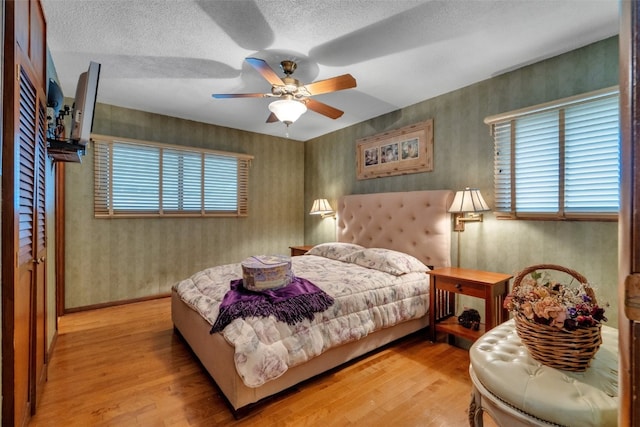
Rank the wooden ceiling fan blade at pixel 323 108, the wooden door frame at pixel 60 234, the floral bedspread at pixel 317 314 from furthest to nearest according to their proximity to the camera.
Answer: the wooden door frame at pixel 60 234 → the wooden ceiling fan blade at pixel 323 108 → the floral bedspread at pixel 317 314

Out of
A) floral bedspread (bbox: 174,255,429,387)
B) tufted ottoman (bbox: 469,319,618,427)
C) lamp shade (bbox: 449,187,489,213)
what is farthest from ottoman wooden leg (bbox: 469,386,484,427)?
lamp shade (bbox: 449,187,489,213)

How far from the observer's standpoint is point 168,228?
395 cm

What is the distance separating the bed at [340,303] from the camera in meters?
1.71

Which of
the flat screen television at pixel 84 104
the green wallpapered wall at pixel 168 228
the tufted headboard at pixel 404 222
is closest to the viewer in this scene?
the flat screen television at pixel 84 104

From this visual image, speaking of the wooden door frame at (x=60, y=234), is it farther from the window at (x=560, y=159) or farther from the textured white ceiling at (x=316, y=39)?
the window at (x=560, y=159)

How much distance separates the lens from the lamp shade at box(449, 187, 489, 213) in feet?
8.59

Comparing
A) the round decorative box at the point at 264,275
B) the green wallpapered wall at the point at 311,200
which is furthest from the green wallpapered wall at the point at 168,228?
the round decorative box at the point at 264,275

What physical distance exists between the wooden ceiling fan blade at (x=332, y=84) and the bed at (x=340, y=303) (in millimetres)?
1540

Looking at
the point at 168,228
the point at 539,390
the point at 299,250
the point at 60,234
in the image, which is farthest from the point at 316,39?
the point at 60,234

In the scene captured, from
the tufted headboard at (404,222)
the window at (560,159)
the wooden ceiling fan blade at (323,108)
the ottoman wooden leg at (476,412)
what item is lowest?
the ottoman wooden leg at (476,412)

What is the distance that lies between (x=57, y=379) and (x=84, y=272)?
171 cm

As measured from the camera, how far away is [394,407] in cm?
179

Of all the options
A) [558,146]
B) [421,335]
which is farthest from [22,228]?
[558,146]

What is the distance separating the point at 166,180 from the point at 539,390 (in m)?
4.22
